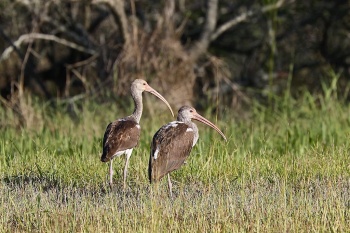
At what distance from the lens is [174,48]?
50.7 ft

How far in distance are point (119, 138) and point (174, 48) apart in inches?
261

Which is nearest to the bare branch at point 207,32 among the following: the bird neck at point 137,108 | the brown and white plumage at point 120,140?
the bird neck at point 137,108

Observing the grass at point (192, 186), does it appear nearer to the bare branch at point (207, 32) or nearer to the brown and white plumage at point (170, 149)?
the brown and white plumage at point (170, 149)

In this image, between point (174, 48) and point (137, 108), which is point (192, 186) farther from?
point (174, 48)

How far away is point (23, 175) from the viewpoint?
925cm

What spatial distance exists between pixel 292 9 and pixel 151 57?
13.9 ft

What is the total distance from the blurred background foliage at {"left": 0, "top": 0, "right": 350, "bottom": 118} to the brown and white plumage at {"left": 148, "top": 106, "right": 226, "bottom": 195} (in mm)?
5816

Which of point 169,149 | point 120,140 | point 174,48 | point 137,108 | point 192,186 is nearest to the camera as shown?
point 169,149

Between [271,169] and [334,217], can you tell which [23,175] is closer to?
[271,169]

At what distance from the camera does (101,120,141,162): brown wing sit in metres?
8.86

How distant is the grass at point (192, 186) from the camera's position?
7.09 m

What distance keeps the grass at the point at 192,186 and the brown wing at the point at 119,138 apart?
30 cm

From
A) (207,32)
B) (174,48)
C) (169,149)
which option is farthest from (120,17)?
(169,149)

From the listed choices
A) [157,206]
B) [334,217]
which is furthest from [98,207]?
[334,217]
